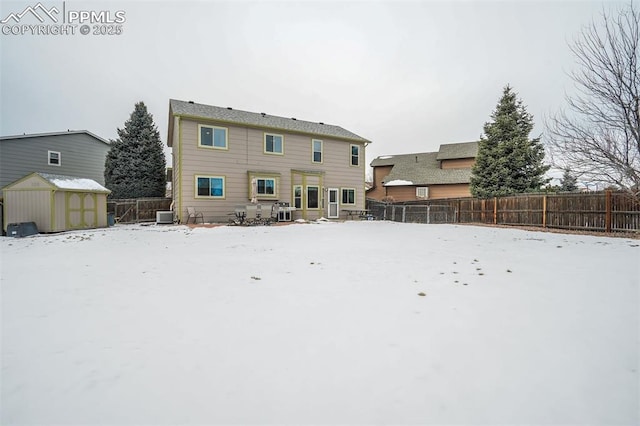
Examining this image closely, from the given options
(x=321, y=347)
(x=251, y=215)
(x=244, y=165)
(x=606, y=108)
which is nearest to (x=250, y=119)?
(x=244, y=165)

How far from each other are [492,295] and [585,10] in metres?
11.6

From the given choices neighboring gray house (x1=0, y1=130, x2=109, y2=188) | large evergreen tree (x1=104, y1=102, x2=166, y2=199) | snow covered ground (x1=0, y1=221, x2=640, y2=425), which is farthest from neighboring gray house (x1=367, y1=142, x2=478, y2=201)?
neighboring gray house (x1=0, y1=130, x2=109, y2=188)

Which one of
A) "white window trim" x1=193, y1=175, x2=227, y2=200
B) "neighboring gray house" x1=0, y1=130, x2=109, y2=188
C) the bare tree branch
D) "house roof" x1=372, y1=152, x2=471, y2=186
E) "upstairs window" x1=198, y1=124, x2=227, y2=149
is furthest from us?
"house roof" x1=372, y1=152, x2=471, y2=186

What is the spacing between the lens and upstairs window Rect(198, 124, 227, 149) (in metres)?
15.1

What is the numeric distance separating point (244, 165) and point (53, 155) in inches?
565

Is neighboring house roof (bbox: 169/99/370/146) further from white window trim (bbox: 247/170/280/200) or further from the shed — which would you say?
the shed

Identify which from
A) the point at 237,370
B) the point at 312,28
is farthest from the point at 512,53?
the point at 237,370

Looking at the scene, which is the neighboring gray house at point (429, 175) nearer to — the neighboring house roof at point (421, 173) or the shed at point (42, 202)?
the neighboring house roof at point (421, 173)

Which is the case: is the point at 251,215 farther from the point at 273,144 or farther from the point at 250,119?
the point at 250,119

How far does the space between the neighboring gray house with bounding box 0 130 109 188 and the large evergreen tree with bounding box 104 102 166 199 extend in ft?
3.37

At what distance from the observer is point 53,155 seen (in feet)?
63.7

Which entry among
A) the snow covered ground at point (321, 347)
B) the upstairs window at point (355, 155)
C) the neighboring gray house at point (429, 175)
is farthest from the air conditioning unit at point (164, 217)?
the neighboring gray house at point (429, 175)

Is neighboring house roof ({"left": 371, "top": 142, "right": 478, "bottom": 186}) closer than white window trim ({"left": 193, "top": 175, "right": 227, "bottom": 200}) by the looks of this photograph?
No

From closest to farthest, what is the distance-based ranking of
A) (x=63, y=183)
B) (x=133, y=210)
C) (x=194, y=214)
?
(x=63, y=183)
(x=194, y=214)
(x=133, y=210)
